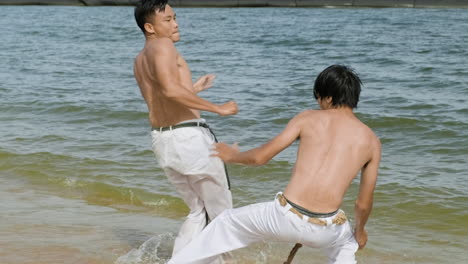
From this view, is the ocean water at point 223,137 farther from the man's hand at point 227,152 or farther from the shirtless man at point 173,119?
the man's hand at point 227,152

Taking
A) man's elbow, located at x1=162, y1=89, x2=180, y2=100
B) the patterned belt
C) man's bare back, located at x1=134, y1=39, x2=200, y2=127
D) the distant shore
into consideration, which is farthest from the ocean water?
the distant shore

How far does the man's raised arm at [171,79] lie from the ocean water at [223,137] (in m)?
1.56

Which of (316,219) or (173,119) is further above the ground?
(173,119)

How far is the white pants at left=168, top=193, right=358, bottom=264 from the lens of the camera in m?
3.58

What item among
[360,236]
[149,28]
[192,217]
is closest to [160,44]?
[149,28]

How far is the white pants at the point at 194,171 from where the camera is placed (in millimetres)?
4395

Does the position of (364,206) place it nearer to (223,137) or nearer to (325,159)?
(325,159)

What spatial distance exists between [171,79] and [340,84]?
1.02 metres

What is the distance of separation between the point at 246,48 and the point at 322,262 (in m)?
Result: 15.8

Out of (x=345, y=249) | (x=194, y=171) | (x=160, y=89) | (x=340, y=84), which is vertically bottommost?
(x=345, y=249)

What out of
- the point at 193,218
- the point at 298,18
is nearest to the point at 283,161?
the point at 193,218

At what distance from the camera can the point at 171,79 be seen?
4254 millimetres

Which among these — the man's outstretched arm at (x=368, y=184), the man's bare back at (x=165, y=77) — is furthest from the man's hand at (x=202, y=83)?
the man's outstretched arm at (x=368, y=184)

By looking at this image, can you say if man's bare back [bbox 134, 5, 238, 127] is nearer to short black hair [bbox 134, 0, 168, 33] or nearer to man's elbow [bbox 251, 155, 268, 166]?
short black hair [bbox 134, 0, 168, 33]
